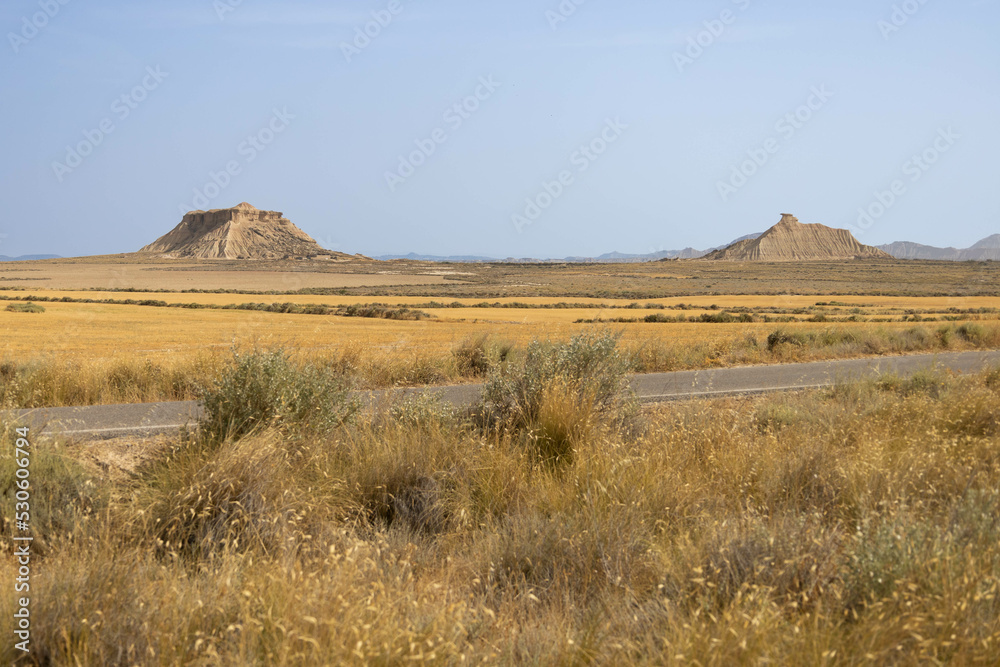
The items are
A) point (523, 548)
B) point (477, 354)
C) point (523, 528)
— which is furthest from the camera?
point (477, 354)

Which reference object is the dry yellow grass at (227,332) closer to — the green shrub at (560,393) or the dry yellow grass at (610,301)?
the green shrub at (560,393)

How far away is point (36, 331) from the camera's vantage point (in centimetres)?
3086

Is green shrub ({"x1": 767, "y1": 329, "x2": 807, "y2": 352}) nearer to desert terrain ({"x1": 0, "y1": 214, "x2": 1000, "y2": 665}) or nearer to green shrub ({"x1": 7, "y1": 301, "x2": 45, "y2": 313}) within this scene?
desert terrain ({"x1": 0, "y1": 214, "x2": 1000, "y2": 665})

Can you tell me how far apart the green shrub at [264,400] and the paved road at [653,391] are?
376mm

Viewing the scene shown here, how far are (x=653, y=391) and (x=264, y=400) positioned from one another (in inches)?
299

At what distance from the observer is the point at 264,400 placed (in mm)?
7059

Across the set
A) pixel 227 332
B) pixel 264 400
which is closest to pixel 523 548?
pixel 264 400

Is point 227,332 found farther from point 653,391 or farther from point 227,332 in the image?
point 653,391

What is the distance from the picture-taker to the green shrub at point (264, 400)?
268 inches

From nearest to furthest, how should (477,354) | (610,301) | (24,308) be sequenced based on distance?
(477,354) < (24,308) < (610,301)

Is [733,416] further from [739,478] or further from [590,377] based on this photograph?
[739,478]

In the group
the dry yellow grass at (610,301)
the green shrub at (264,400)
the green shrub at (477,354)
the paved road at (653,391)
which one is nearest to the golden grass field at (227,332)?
the green shrub at (477,354)

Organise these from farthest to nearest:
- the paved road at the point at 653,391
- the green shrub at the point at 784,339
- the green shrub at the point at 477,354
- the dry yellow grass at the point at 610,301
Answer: the dry yellow grass at the point at 610,301 < the green shrub at the point at 784,339 < the green shrub at the point at 477,354 < the paved road at the point at 653,391

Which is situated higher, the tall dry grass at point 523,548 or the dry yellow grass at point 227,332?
the tall dry grass at point 523,548
